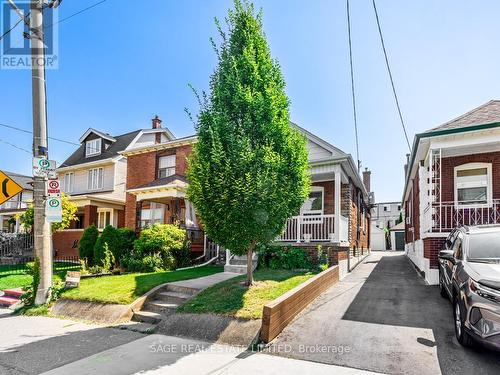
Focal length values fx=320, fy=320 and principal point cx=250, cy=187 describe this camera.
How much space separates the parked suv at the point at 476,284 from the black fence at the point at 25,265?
12.9 m

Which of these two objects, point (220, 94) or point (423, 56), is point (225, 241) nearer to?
point (220, 94)

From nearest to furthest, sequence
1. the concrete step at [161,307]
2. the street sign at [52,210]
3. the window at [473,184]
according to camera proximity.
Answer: the concrete step at [161,307]
the street sign at [52,210]
the window at [473,184]

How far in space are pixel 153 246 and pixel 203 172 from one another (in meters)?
6.51

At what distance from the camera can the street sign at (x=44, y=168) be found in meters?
8.50

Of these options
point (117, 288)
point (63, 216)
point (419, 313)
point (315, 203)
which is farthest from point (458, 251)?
point (63, 216)

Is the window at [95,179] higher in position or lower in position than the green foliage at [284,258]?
higher

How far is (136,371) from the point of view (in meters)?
4.46

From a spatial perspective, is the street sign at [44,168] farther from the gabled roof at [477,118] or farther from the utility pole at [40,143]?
the gabled roof at [477,118]

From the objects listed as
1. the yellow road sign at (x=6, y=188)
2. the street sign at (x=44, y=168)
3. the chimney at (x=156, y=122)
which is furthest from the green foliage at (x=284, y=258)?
the chimney at (x=156, y=122)

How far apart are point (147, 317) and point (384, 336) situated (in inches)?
191

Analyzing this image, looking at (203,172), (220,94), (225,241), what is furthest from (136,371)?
(220,94)

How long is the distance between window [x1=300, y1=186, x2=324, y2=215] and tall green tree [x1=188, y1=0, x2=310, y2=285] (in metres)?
6.35

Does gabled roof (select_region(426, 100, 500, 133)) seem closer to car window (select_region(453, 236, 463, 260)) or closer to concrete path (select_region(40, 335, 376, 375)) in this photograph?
car window (select_region(453, 236, 463, 260))

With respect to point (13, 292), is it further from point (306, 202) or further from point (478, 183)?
point (478, 183)
